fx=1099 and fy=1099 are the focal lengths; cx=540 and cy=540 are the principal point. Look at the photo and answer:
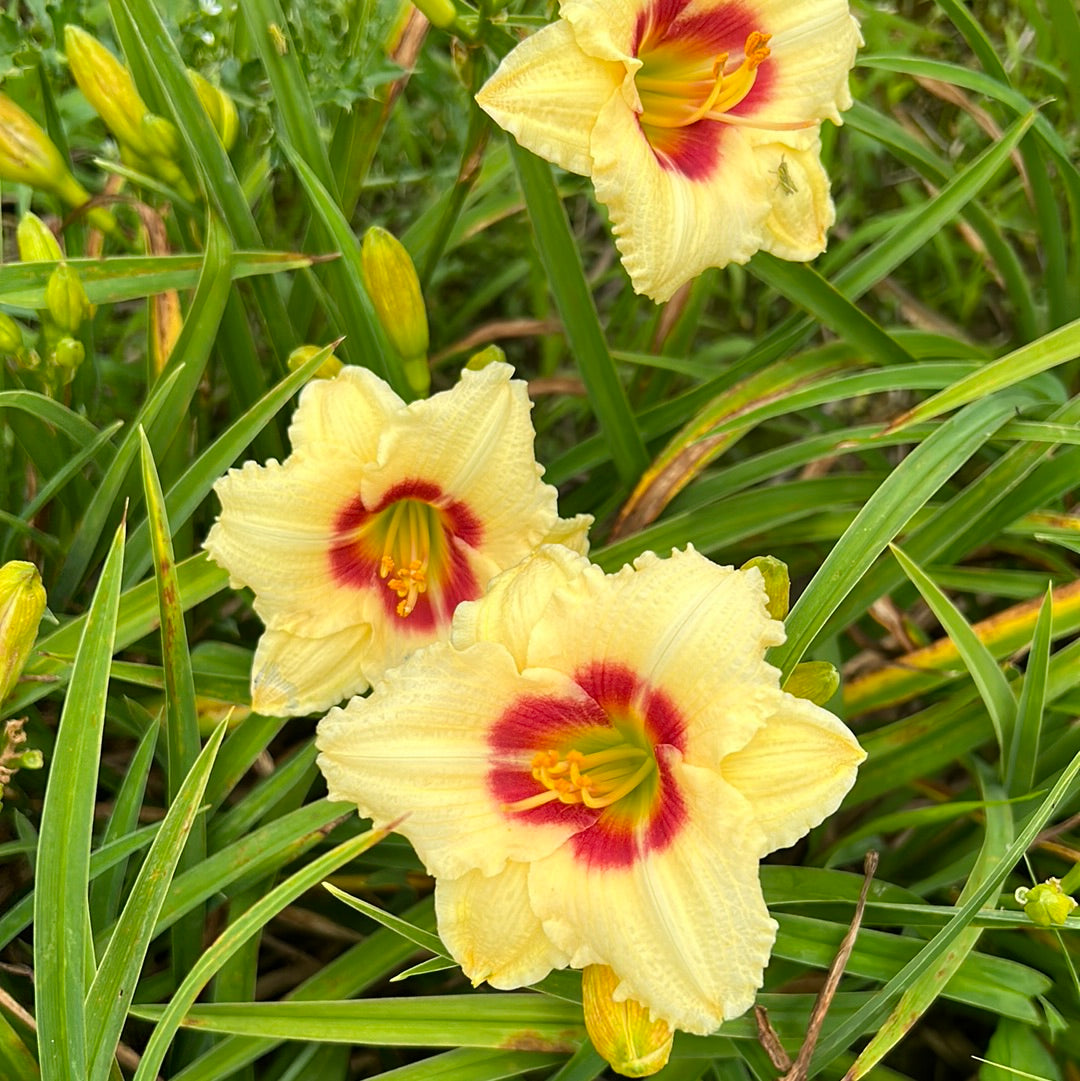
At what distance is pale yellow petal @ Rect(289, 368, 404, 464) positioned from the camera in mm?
1140

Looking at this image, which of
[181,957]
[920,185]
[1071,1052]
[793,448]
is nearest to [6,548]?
[181,957]

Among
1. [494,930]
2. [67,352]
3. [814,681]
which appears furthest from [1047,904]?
[67,352]

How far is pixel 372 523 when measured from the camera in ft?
4.10

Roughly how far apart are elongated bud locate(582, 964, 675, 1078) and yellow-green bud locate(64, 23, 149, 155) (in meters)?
1.09

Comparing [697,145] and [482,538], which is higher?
[697,145]

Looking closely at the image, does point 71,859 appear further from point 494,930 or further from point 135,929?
point 494,930

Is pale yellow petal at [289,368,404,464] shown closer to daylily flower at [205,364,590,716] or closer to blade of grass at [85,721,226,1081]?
daylily flower at [205,364,590,716]

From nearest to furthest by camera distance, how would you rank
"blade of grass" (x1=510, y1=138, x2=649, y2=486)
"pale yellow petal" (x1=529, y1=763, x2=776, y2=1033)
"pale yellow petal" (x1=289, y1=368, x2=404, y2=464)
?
"pale yellow petal" (x1=529, y1=763, x2=776, y2=1033), "pale yellow petal" (x1=289, y1=368, x2=404, y2=464), "blade of grass" (x1=510, y1=138, x2=649, y2=486)

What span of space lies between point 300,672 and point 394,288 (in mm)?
455

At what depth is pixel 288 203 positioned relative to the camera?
2.14 m

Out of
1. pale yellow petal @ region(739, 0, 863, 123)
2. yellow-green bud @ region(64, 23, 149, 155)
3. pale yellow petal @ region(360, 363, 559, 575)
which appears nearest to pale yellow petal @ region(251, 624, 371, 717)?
pale yellow petal @ region(360, 363, 559, 575)

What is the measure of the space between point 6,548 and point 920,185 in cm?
181

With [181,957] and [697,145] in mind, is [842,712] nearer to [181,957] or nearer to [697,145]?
[697,145]

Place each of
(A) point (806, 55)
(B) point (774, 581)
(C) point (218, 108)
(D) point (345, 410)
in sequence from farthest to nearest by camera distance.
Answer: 1. (C) point (218, 108)
2. (A) point (806, 55)
3. (D) point (345, 410)
4. (B) point (774, 581)
